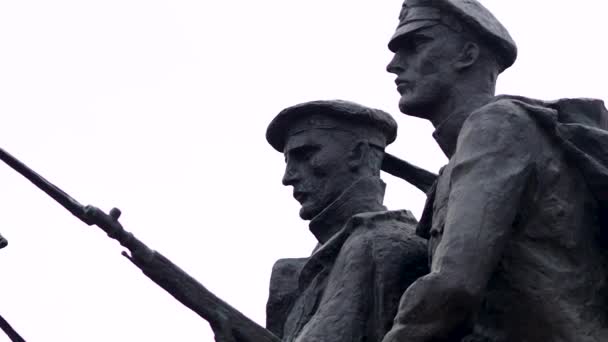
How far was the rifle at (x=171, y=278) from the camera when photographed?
9.45m

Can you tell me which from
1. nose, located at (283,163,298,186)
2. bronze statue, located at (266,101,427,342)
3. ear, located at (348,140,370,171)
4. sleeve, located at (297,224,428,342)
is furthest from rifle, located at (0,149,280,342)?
ear, located at (348,140,370,171)

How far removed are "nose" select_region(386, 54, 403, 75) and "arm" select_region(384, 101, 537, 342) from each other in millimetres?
917

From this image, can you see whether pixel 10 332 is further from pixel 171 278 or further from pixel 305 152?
pixel 305 152

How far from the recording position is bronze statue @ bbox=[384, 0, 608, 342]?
7.59 meters

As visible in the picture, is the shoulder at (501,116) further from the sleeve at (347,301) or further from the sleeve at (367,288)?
the sleeve at (347,301)

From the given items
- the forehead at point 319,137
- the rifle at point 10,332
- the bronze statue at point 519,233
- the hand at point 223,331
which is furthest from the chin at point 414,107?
the rifle at point 10,332

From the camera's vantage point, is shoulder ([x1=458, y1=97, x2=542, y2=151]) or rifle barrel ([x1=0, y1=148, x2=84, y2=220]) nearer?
shoulder ([x1=458, y1=97, x2=542, y2=151])

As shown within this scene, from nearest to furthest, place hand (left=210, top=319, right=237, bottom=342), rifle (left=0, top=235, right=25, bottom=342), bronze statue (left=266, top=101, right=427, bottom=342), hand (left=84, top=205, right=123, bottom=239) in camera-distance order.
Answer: bronze statue (left=266, top=101, right=427, bottom=342) → hand (left=84, top=205, right=123, bottom=239) → hand (left=210, top=319, right=237, bottom=342) → rifle (left=0, top=235, right=25, bottom=342)

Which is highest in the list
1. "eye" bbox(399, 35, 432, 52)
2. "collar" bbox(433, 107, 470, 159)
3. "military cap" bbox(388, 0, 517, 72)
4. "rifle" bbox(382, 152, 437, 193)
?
"military cap" bbox(388, 0, 517, 72)

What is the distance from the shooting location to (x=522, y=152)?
7848 millimetres

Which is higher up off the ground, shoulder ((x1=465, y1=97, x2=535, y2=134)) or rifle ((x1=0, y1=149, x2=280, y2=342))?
shoulder ((x1=465, y1=97, x2=535, y2=134))

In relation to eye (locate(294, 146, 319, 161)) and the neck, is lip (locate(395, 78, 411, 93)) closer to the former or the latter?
the neck

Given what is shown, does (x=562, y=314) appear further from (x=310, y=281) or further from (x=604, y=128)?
(x=310, y=281)

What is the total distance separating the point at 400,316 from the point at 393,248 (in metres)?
1.28
